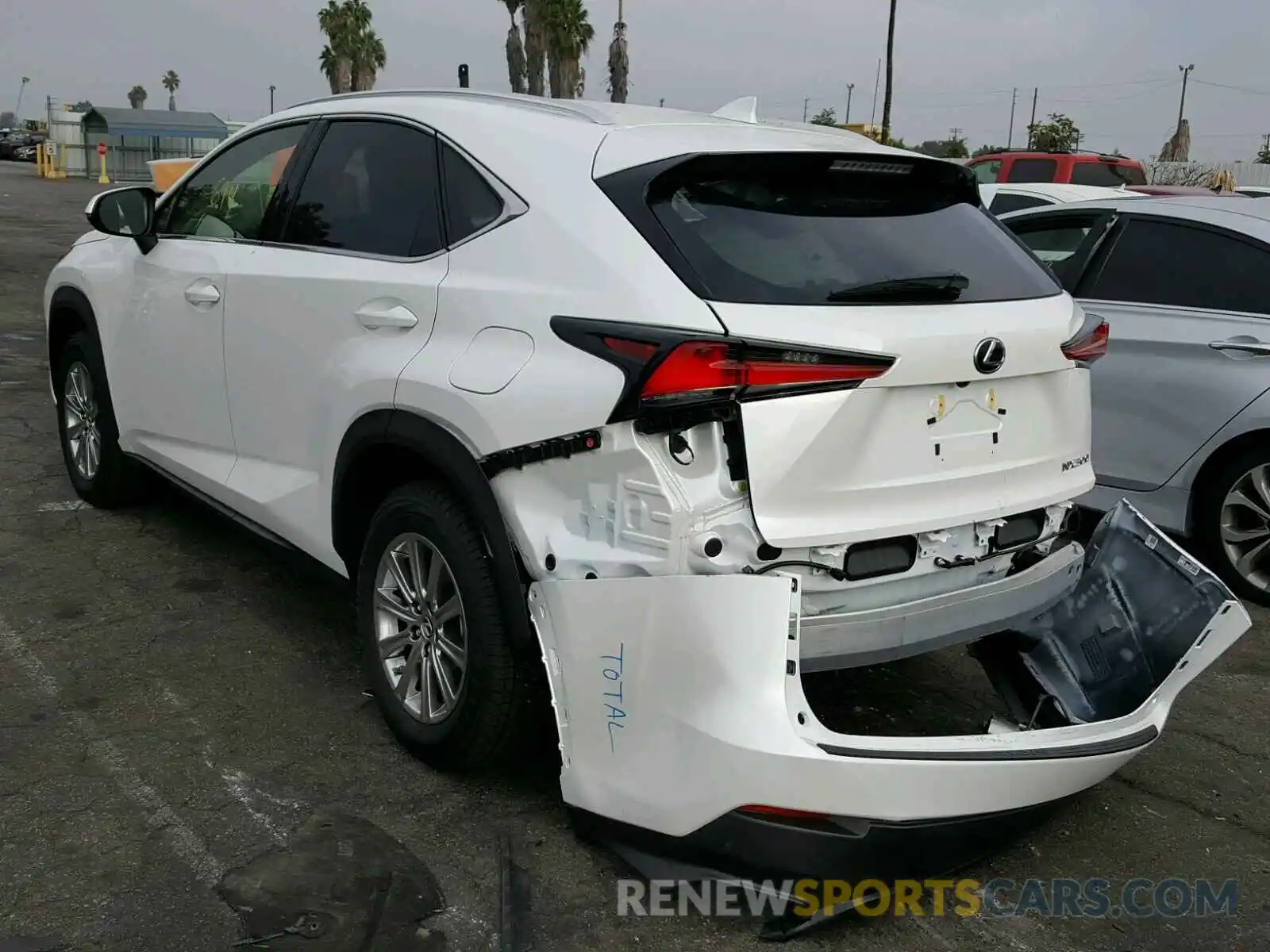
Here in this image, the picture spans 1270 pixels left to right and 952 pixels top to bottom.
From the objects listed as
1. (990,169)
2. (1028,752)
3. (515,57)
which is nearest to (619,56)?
(515,57)

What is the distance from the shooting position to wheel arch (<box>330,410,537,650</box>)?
9.34ft

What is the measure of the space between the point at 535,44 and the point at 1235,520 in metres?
37.2

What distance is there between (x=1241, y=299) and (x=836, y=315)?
3291 millimetres

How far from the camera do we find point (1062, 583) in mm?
3207

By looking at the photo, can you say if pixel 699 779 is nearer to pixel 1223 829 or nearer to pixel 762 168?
pixel 762 168

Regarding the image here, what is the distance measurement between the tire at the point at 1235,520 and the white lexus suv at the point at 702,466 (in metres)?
1.90

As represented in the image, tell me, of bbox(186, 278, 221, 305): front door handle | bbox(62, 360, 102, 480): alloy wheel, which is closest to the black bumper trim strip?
bbox(186, 278, 221, 305): front door handle

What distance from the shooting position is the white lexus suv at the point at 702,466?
2.49 m

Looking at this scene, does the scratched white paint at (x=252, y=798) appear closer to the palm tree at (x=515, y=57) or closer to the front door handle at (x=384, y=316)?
the front door handle at (x=384, y=316)

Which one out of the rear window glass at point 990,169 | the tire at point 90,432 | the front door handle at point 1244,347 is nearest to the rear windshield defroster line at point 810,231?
the front door handle at point 1244,347

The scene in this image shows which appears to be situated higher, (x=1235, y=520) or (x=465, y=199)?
(x=465, y=199)

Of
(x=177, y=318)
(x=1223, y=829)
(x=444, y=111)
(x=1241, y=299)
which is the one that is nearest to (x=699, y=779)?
(x=1223, y=829)

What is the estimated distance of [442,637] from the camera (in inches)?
125

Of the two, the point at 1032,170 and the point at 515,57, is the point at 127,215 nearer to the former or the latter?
the point at 1032,170
